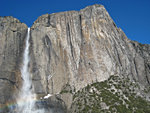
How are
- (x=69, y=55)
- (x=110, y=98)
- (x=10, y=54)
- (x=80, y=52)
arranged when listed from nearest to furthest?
(x=110, y=98)
(x=10, y=54)
(x=80, y=52)
(x=69, y=55)

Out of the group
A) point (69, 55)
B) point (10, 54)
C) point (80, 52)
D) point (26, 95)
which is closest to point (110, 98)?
point (80, 52)

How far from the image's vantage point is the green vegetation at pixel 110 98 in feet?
119

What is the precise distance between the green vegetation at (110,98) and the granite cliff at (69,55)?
33.9 inches

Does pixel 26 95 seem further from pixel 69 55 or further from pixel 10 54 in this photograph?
pixel 69 55

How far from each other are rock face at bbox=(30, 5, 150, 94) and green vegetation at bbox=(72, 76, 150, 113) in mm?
2058

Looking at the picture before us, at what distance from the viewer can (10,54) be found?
139 feet

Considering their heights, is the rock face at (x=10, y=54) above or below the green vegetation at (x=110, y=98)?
above

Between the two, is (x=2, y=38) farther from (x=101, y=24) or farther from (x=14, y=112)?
(x=101, y=24)

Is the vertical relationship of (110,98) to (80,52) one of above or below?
below

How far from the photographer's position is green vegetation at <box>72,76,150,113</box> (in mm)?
36344

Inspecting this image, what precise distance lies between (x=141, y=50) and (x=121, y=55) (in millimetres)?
10016

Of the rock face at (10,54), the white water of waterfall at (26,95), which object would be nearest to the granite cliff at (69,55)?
the rock face at (10,54)

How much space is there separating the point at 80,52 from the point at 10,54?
1495cm

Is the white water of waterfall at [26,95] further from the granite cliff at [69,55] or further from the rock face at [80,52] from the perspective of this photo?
the rock face at [80,52]
